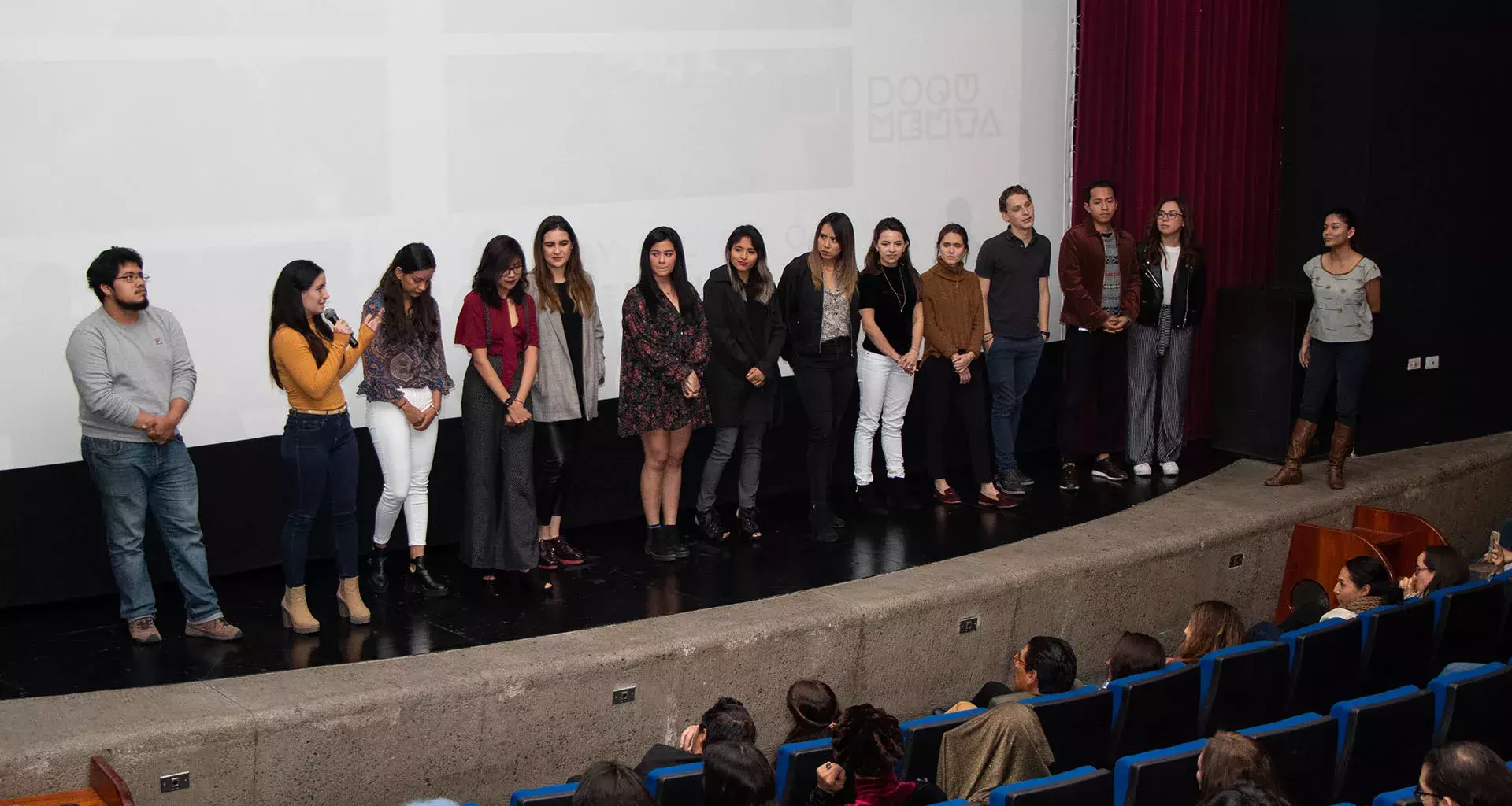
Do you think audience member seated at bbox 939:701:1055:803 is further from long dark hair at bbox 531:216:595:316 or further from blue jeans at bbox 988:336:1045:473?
blue jeans at bbox 988:336:1045:473

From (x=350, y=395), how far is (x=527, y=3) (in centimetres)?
160

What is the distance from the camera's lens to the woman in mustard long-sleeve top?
447 cm

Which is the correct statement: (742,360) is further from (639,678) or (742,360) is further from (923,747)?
(923,747)

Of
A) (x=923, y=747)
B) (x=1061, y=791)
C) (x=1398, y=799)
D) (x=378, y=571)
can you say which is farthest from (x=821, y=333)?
(x=1398, y=799)

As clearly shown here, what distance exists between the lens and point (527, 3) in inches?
223

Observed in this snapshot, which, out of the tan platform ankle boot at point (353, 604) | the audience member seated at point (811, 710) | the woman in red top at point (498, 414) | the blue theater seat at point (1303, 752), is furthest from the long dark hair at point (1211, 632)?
the tan platform ankle boot at point (353, 604)

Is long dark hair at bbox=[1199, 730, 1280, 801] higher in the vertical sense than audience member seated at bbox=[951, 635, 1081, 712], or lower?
higher

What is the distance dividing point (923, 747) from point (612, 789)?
1.03 m

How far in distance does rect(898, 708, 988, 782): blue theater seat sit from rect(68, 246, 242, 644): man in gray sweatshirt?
85.7 inches

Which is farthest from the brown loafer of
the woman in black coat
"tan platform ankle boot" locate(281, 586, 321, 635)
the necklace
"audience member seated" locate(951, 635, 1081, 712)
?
"tan platform ankle boot" locate(281, 586, 321, 635)

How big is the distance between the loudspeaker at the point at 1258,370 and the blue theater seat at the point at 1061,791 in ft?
13.7

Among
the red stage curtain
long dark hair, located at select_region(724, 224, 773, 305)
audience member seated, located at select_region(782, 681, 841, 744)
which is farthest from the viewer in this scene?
the red stage curtain

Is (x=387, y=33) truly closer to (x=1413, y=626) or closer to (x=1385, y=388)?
(x=1413, y=626)

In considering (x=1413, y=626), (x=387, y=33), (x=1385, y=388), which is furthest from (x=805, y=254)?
(x=1385, y=388)
